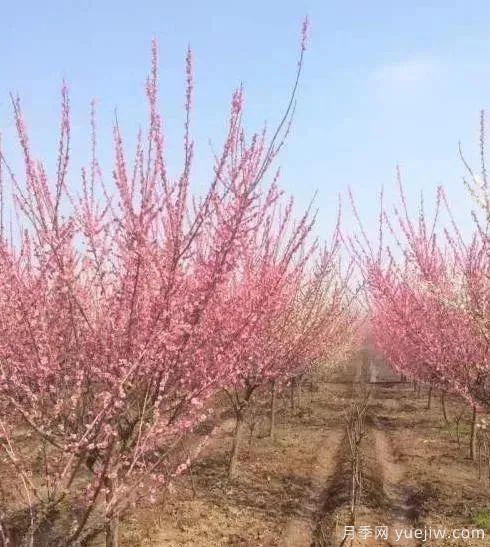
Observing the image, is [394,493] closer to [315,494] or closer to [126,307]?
[315,494]

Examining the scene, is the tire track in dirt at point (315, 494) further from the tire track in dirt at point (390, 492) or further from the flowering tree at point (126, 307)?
the flowering tree at point (126, 307)

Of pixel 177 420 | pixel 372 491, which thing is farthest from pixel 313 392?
pixel 177 420

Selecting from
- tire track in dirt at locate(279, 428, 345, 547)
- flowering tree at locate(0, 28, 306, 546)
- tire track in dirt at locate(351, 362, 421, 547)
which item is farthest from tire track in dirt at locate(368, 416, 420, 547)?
flowering tree at locate(0, 28, 306, 546)

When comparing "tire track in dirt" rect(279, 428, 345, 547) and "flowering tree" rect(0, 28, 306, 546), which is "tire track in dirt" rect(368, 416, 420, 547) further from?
"flowering tree" rect(0, 28, 306, 546)

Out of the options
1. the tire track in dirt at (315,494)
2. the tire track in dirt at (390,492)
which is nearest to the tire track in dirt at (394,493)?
the tire track in dirt at (390,492)

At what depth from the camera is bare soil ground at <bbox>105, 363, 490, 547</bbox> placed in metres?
9.70

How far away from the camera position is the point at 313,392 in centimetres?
2748

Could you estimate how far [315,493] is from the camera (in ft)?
39.7

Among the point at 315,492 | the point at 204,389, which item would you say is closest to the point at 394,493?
the point at 315,492

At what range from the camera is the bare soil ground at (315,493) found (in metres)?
9.70

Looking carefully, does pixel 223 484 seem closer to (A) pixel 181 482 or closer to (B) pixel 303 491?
(A) pixel 181 482

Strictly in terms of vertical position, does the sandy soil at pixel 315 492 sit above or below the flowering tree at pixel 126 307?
below

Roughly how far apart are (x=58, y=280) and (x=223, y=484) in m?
8.62


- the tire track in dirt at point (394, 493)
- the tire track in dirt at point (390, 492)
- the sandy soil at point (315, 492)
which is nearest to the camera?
the sandy soil at point (315, 492)
